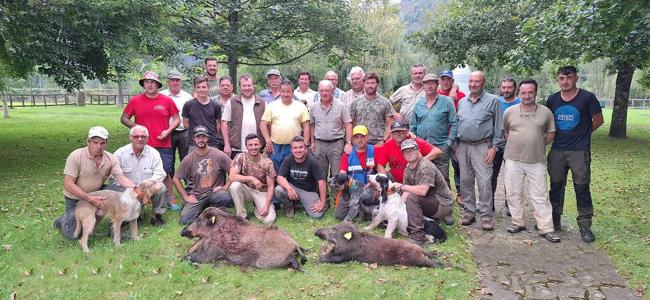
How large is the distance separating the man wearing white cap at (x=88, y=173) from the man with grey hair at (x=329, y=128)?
278 cm

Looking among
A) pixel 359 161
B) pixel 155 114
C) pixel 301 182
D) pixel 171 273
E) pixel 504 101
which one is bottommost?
pixel 171 273

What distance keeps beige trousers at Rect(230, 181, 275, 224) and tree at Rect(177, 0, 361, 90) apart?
9731mm

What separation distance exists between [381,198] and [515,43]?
38.1 feet

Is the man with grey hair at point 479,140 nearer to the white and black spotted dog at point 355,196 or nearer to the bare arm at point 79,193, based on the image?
the white and black spotted dog at point 355,196

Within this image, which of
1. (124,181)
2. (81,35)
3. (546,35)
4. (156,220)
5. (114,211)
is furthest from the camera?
(81,35)

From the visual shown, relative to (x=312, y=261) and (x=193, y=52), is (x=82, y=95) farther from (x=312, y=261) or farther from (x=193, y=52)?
(x=312, y=261)

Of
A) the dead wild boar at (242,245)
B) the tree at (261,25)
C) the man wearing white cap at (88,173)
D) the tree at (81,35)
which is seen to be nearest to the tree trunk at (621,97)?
the tree at (261,25)

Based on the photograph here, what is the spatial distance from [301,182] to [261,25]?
10.7 meters

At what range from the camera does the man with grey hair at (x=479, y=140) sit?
6473 mm

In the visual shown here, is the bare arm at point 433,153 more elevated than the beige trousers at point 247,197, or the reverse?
the bare arm at point 433,153

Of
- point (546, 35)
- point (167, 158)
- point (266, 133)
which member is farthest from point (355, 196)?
point (546, 35)

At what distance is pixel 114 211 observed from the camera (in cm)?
569

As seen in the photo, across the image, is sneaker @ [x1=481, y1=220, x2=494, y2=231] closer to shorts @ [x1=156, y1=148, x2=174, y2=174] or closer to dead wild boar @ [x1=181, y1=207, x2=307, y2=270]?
dead wild boar @ [x1=181, y1=207, x2=307, y2=270]

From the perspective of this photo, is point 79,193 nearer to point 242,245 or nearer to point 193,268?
point 193,268
